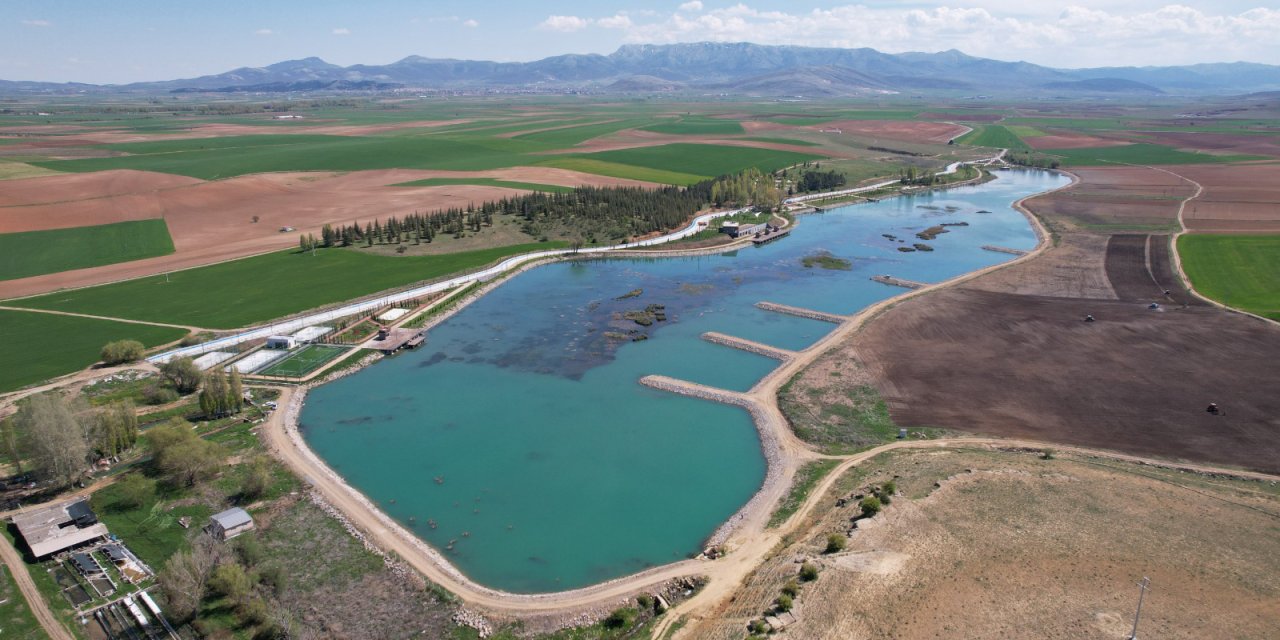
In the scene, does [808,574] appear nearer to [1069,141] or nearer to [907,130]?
[1069,141]

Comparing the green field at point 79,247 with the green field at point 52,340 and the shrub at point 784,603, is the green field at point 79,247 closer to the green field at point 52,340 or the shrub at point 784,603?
the green field at point 52,340

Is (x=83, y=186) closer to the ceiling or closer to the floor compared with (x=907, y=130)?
closer to the floor

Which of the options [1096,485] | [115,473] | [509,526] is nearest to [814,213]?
[1096,485]

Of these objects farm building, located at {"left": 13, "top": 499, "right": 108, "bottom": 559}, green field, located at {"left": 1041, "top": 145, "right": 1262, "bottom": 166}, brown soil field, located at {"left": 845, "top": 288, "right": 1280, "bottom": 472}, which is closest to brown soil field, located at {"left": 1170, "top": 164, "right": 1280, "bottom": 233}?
green field, located at {"left": 1041, "top": 145, "right": 1262, "bottom": 166}

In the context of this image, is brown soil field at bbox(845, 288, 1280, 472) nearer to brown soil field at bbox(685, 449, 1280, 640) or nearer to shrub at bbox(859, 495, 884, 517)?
brown soil field at bbox(685, 449, 1280, 640)

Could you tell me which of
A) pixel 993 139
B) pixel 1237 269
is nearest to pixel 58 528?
pixel 1237 269
